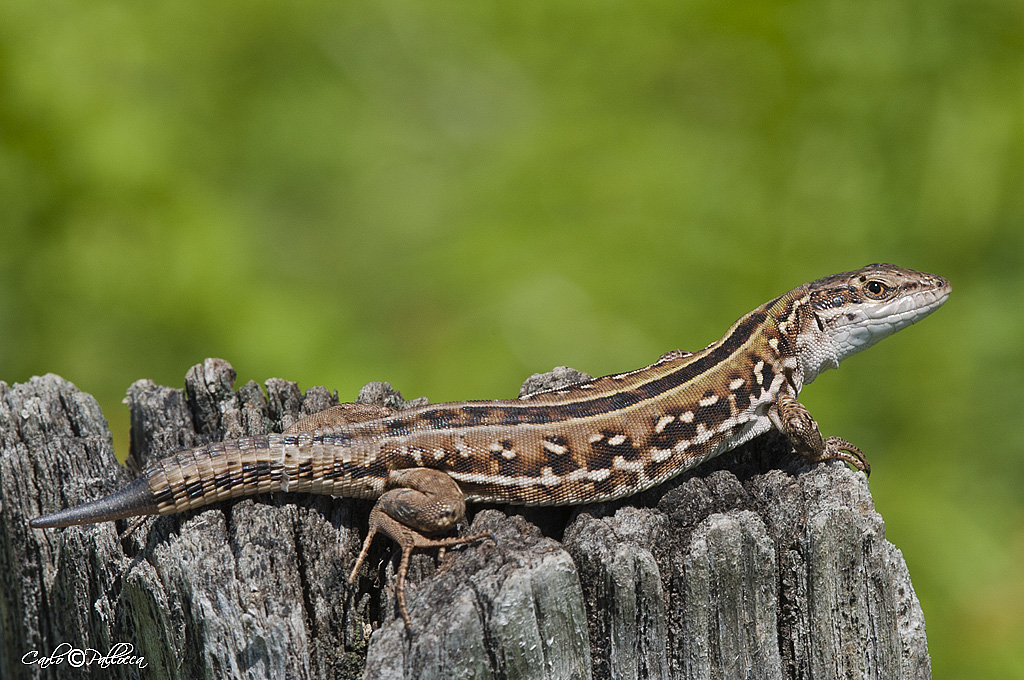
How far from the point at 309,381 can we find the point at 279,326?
0.41m

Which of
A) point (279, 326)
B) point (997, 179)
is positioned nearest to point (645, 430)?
point (279, 326)

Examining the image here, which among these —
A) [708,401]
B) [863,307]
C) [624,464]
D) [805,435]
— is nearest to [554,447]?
[624,464]

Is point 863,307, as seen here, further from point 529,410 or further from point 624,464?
point 529,410

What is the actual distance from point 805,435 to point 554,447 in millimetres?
1096

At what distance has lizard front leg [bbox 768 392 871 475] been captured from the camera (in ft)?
12.0

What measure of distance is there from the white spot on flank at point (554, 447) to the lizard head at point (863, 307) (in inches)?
65.2

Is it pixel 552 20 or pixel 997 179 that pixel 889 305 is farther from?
pixel 552 20

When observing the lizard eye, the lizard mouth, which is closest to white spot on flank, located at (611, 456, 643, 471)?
the lizard mouth

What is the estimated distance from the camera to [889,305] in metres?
4.70

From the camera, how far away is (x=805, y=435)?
3.78 m
